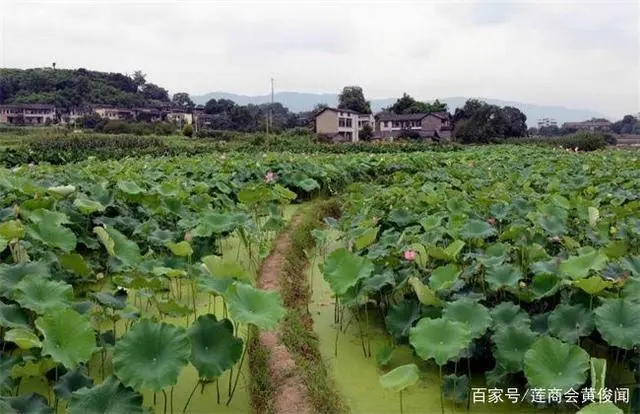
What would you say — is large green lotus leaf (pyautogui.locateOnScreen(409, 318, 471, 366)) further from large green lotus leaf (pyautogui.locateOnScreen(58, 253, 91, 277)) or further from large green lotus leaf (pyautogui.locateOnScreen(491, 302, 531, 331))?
large green lotus leaf (pyautogui.locateOnScreen(58, 253, 91, 277))

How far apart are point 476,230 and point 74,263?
8.12ft

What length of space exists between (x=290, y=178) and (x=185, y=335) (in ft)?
21.7

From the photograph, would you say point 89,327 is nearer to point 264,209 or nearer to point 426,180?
point 264,209

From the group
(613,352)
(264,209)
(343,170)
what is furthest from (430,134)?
(613,352)

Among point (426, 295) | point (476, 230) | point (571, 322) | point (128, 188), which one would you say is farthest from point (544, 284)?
point (128, 188)

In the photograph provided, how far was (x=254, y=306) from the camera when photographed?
7.86 ft

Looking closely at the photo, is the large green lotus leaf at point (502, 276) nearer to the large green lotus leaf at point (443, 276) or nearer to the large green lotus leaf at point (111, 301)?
the large green lotus leaf at point (443, 276)

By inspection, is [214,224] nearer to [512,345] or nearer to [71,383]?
[71,383]

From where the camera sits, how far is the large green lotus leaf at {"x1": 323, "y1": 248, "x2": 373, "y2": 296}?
120 inches

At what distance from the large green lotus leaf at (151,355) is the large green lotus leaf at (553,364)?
4.44 feet

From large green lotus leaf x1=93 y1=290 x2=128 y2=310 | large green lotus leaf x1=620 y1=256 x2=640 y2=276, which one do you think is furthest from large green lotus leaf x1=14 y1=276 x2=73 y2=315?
large green lotus leaf x1=620 y1=256 x2=640 y2=276

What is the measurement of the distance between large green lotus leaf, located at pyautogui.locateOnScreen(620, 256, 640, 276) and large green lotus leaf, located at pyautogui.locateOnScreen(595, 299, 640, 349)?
0.57 m

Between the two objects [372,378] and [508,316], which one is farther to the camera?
[372,378]

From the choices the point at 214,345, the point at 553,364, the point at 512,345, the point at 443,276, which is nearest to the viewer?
the point at 553,364
